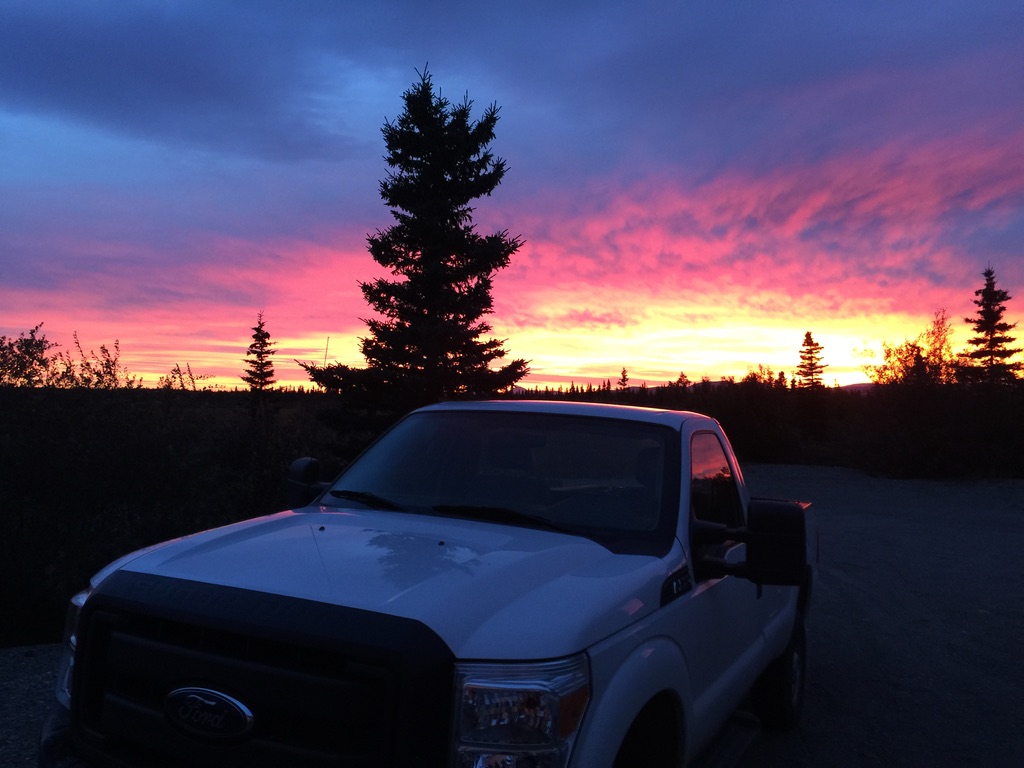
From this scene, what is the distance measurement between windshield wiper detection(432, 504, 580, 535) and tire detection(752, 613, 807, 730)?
244 centimetres

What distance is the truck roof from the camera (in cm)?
413

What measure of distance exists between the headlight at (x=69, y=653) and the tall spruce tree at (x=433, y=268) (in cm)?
Result: 1776

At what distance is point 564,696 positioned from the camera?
7.75ft

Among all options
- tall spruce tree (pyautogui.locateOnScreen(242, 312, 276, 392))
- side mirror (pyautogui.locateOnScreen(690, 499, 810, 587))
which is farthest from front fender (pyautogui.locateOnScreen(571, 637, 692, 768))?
tall spruce tree (pyautogui.locateOnScreen(242, 312, 276, 392))

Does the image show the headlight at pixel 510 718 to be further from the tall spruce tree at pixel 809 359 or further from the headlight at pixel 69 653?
the tall spruce tree at pixel 809 359

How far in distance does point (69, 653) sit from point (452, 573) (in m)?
1.38

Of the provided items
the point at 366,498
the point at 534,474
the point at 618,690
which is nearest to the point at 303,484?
the point at 366,498

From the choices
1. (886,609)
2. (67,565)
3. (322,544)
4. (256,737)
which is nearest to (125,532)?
A: (67,565)

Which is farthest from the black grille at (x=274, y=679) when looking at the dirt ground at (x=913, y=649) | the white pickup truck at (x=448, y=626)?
the dirt ground at (x=913, y=649)

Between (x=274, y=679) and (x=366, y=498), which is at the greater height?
(x=366, y=498)

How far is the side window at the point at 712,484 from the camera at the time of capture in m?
3.93

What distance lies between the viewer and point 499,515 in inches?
141

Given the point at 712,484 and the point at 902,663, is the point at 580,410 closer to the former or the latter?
the point at 712,484

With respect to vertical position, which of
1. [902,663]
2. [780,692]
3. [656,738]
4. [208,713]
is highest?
[208,713]
